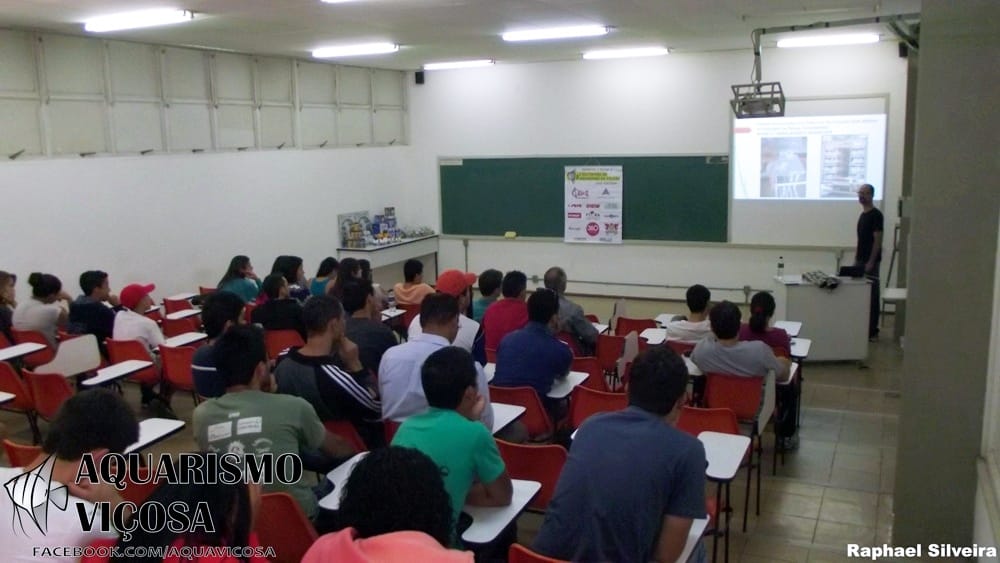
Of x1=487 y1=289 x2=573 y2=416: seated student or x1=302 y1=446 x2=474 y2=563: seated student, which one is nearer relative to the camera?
x1=302 y1=446 x2=474 y2=563: seated student

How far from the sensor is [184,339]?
591 centimetres

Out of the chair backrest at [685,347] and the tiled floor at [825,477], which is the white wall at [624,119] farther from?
the chair backrest at [685,347]

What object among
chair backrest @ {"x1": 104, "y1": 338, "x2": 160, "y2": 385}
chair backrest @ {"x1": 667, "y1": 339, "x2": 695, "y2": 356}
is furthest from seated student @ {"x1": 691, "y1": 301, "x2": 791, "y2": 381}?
chair backrest @ {"x1": 104, "y1": 338, "x2": 160, "y2": 385}

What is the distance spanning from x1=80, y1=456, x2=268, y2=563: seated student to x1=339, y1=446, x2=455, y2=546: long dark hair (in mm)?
413

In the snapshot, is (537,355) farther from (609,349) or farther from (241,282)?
(241,282)

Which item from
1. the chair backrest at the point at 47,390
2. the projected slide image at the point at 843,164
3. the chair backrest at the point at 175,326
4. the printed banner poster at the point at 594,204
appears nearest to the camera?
the chair backrest at the point at 47,390

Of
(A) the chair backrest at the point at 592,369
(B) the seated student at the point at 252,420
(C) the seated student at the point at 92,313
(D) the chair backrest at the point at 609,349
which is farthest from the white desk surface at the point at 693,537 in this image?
(C) the seated student at the point at 92,313

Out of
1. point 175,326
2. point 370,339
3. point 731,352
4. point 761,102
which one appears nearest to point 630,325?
point 731,352

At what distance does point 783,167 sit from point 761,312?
200 inches

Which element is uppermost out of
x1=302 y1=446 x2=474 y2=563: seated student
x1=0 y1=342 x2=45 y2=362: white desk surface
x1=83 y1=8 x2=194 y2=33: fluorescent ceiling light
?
x1=83 y1=8 x2=194 y2=33: fluorescent ceiling light

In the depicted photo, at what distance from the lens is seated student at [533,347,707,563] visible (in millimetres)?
2316

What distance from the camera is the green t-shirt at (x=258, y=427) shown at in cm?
284

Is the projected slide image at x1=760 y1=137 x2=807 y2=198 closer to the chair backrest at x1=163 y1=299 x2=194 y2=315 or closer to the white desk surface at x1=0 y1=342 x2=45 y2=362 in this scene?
the chair backrest at x1=163 y1=299 x2=194 y2=315

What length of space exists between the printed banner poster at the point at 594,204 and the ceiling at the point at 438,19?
2101mm
